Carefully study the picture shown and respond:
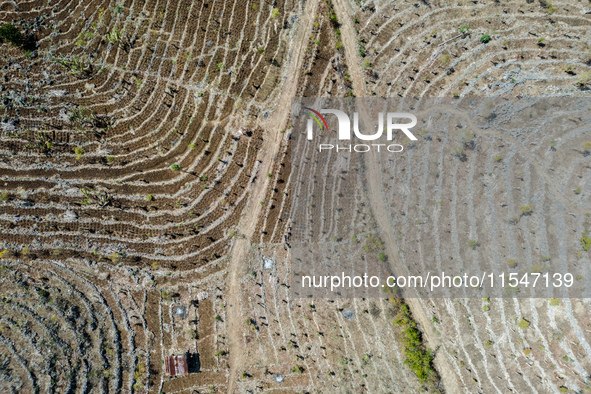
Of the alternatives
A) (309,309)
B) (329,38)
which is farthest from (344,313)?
(329,38)

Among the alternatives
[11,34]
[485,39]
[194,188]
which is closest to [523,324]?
[485,39]

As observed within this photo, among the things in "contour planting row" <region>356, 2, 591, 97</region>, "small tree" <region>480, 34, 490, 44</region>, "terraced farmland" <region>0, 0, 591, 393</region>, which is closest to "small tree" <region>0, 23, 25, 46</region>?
"terraced farmland" <region>0, 0, 591, 393</region>

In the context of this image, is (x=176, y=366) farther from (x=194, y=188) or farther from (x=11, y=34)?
(x=11, y=34)

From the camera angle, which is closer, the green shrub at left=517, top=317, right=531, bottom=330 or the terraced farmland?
the green shrub at left=517, top=317, right=531, bottom=330

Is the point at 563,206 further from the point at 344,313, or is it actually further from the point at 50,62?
the point at 50,62

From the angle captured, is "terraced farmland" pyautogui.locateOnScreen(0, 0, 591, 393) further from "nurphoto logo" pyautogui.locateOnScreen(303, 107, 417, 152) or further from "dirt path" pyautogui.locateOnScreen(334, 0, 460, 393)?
"nurphoto logo" pyautogui.locateOnScreen(303, 107, 417, 152)

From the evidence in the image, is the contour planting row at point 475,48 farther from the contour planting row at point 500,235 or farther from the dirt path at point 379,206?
the contour planting row at point 500,235

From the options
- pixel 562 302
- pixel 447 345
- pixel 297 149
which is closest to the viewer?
pixel 562 302
